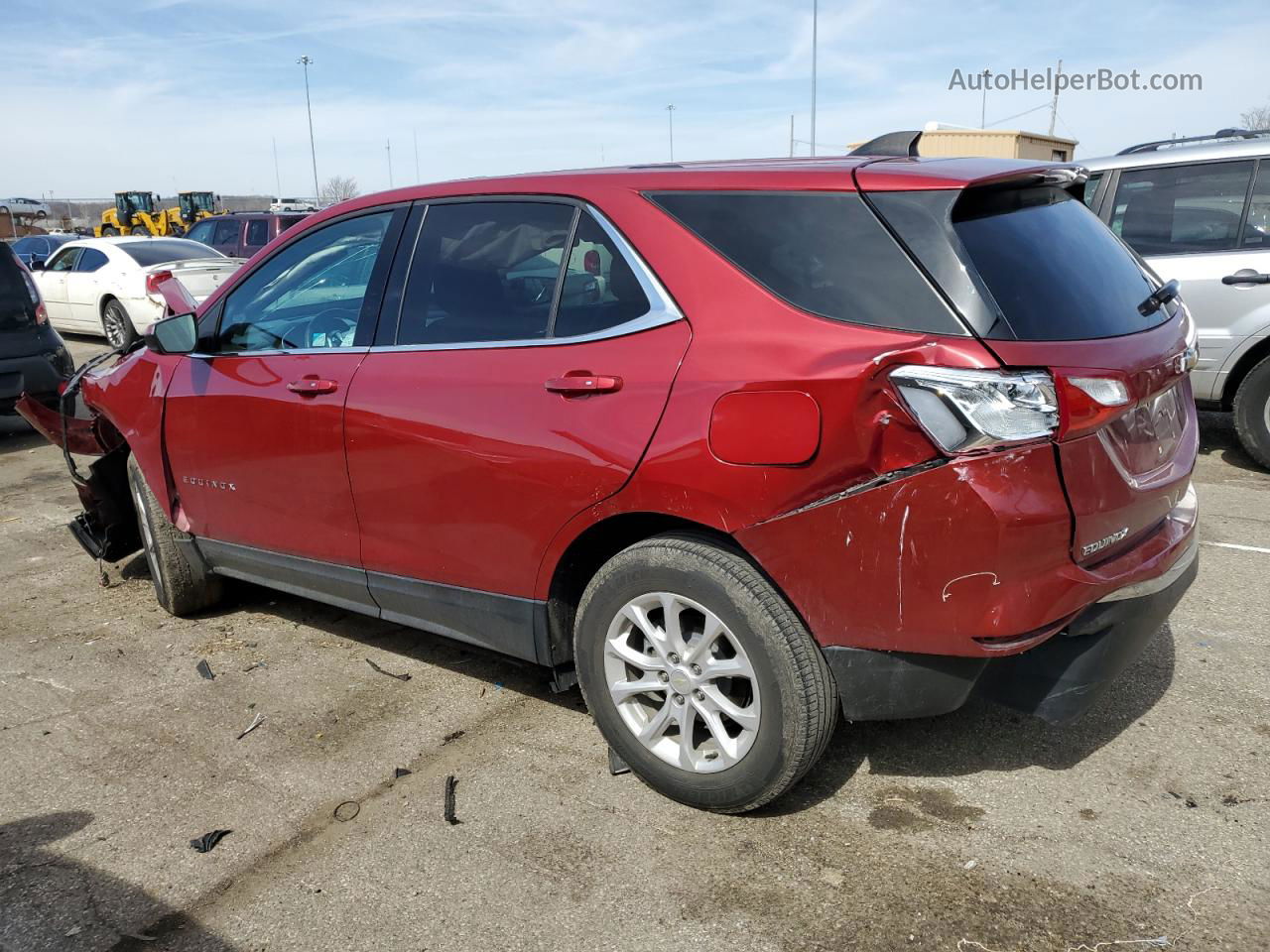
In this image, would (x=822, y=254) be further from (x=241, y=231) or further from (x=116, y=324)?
(x=241, y=231)

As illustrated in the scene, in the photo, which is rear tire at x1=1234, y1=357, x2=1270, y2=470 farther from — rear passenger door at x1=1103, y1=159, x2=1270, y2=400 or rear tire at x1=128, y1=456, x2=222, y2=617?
rear tire at x1=128, y1=456, x2=222, y2=617

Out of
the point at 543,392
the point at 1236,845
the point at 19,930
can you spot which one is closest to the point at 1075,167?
the point at 543,392

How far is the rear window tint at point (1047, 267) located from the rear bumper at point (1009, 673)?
712 mm

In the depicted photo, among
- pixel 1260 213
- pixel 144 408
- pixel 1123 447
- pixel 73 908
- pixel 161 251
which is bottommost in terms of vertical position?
pixel 73 908

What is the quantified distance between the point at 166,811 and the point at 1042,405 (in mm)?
2703

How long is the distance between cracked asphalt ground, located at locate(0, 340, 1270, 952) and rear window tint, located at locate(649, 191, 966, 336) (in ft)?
4.62

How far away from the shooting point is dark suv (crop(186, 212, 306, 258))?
16.8 meters

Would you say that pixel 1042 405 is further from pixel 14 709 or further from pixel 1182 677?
pixel 14 709

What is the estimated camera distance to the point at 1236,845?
270 cm

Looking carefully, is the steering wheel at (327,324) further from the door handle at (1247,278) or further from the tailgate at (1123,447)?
the door handle at (1247,278)

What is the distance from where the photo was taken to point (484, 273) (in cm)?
334

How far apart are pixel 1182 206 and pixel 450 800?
6.09 metres

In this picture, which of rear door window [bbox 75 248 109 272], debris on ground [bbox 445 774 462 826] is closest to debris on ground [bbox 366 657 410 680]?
debris on ground [bbox 445 774 462 826]

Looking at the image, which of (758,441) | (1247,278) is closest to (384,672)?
(758,441)
